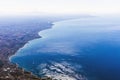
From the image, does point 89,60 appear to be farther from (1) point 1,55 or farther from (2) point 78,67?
(1) point 1,55

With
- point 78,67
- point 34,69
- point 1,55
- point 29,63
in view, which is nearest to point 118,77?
point 78,67

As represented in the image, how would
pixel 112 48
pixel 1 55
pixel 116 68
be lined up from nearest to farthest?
pixel 116 68, pixel 1 55, pixel 112 48

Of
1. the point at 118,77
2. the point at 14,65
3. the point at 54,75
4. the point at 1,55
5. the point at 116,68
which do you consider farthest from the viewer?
the point at 1,55

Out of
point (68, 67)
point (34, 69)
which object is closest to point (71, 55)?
point (68, 67)

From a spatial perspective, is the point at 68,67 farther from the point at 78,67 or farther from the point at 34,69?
the point at 34,69

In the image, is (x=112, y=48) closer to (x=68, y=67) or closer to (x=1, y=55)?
(x=68, y=67)

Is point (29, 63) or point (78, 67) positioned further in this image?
point (29, 63)

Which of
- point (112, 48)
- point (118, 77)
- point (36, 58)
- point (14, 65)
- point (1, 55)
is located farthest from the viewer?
point (112, 48)

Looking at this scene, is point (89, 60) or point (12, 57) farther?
point (12, 57)

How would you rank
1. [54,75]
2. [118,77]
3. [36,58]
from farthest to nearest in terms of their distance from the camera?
[36,58] < [54,75] < [118,77]
